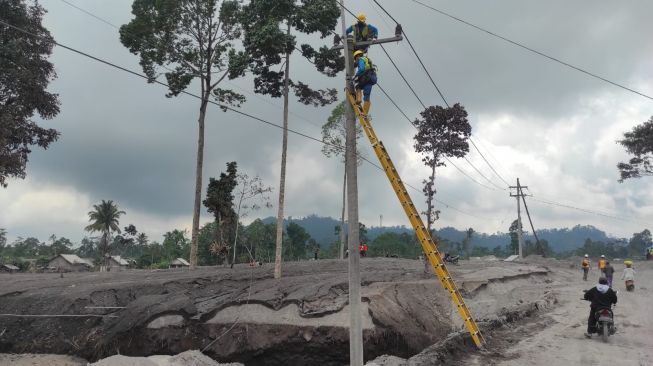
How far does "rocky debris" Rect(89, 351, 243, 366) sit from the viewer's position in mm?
12891

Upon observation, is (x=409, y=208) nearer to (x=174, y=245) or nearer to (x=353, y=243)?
(x=353, y=243)

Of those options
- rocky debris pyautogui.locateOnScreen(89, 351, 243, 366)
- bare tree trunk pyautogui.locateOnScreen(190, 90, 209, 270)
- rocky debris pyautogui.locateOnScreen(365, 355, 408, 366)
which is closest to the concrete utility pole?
rocky debris pyautogui.locateOnScreen(365, 355, 408, 366)

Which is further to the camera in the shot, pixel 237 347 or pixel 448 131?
pixel 448 131

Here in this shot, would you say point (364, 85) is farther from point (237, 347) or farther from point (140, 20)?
point (140, 20)

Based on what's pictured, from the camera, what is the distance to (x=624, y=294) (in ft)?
74.5

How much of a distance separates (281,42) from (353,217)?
39.9ft

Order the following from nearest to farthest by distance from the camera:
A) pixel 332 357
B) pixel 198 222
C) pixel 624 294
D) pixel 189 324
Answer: pixel 332 357 < pixel 189 324 < pixel 624 294 < pixel 198 222

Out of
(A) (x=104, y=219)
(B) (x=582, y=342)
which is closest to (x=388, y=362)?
(B) (x=582, y=342)

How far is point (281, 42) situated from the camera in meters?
19.3

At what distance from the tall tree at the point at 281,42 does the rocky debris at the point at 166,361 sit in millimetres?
6468

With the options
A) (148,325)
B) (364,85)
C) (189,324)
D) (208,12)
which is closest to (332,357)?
(189,324)

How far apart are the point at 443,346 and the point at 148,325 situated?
1077 cm

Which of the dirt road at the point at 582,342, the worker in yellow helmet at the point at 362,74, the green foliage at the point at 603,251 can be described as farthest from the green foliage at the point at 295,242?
the worker in yellow helmet at the point at 362,74

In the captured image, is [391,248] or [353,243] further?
[391,248]
